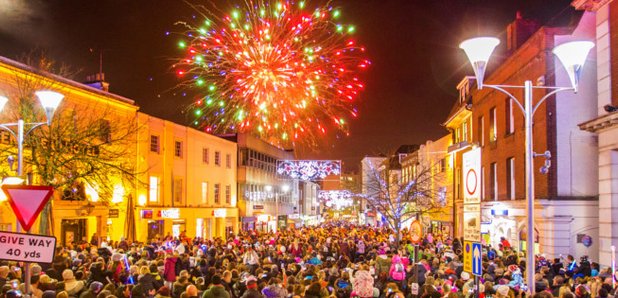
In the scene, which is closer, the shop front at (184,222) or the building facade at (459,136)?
the shop front at (184,222)

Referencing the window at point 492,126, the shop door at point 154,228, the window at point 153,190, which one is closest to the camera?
the window at point 492,126

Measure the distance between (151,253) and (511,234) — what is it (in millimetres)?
16771

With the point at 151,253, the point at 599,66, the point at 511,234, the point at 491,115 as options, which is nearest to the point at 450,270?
the point at 599,66

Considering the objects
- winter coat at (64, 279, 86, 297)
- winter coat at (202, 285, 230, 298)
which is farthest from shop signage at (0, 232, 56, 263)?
winter coat at (64, 279, 86, 297)

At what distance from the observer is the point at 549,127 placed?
79.4 feet

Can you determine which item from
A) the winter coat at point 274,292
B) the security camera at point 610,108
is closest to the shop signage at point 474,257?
the winter coat at point 274,292

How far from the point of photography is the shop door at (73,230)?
28781 mm

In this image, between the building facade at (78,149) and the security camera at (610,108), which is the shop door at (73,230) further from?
the security camera at (610,108)

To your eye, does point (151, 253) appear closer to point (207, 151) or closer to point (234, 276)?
point (234, 276)

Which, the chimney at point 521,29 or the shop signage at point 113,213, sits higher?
the chimney at point 521,29

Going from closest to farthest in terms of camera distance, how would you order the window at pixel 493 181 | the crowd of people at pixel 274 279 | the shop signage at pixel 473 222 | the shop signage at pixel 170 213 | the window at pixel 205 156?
the shop signage at pixel 473 222, the crowd of people at pixel 274 279, the window at pixel 493 181, the shop signage at pixel 170 213, the window at pixel 205 156

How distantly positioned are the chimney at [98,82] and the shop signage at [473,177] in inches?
1044

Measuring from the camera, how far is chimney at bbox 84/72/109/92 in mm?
32844

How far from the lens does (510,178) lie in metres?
30.0
